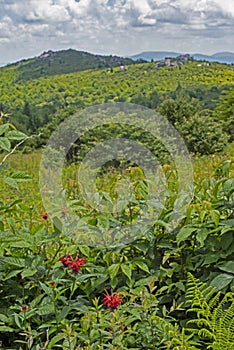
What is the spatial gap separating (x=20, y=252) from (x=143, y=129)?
6350 millimetres

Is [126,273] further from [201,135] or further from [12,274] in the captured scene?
[201,135]

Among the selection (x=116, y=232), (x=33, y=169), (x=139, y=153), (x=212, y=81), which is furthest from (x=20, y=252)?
(x=212, y=81)

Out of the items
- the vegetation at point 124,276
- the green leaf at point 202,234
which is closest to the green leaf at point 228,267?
the vegetation at point 124,276

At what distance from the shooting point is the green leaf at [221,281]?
180 cm

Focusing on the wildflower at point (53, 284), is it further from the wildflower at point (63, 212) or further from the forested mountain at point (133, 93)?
the forested mountain at point (133, 93)

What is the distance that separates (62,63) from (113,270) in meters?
67.3

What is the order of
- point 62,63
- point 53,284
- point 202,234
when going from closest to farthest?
point 53,284 < point 202,234 < point 62,63

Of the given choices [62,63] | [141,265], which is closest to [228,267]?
[141,265]

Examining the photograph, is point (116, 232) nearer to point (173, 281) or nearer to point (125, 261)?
point (125, 261)

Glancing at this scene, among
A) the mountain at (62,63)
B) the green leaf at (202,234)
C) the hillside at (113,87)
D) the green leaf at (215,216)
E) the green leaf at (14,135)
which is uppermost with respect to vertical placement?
the green leaf at (14,135)

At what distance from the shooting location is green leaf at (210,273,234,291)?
5.91ft

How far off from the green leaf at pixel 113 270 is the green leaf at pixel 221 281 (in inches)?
14.5

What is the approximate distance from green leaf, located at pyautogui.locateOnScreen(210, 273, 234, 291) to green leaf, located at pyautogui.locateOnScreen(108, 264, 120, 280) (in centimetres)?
37

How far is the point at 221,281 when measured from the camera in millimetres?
1818
